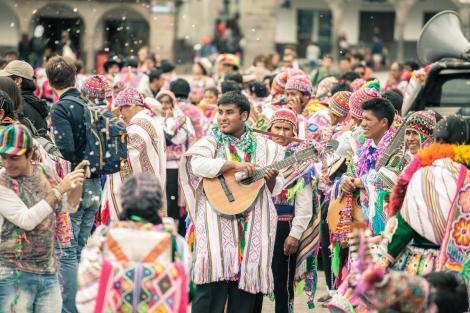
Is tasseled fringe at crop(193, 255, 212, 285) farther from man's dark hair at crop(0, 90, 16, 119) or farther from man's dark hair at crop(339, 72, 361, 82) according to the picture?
man's dark hair at crop(339, 72, 361, 82)

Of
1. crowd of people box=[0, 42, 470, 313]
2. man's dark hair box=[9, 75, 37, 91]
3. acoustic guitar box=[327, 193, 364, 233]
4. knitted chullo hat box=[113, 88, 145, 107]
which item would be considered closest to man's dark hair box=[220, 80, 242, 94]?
crowd of people box=[0, 42, 470, 313]

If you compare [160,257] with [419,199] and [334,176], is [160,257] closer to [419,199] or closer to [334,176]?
[419,199]

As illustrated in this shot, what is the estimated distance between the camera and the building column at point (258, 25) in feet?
Answer: 176

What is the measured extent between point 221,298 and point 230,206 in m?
0.65

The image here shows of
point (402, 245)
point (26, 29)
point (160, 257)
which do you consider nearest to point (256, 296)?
point (402, 245)

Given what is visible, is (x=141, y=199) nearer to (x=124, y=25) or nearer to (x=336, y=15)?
(x=336, y=15)

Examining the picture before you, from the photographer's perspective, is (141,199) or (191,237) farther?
(191,237)

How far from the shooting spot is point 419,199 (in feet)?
24.4

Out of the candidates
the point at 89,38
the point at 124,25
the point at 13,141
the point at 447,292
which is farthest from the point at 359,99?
the point at 124,25

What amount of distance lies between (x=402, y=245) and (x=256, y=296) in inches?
87.2

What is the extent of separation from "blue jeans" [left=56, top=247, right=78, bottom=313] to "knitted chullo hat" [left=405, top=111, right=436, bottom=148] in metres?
2.64

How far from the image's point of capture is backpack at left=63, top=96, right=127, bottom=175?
31.8 feet

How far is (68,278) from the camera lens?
A: 31.0 ft

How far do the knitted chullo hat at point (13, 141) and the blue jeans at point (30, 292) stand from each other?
0.72 m
